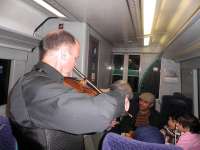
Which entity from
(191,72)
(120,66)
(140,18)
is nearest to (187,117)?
(140,18)

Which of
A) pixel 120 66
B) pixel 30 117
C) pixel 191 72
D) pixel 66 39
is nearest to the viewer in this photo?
pixel 30 117

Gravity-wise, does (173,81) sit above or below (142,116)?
above

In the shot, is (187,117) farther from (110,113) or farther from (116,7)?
(110,113)

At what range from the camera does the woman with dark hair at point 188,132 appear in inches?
112

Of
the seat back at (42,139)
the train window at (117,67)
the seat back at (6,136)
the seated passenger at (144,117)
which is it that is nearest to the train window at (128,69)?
the train window at (117,67)

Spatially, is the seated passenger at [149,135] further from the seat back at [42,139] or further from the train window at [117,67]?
the train window at [117,67]

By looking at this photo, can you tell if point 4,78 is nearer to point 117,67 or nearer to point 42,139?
point 42,139

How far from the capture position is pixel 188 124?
314cm

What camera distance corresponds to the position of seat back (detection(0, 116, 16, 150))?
64.2 inches

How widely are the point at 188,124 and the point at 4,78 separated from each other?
2.26 m

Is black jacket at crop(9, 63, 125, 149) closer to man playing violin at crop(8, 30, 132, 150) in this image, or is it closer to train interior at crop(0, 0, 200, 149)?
man playing violin at crop(8, 30, 132, 150)

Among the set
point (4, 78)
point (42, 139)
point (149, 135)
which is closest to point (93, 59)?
point (4, 78)

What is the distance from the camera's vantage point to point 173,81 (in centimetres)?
670

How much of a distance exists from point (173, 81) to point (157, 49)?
951mm
